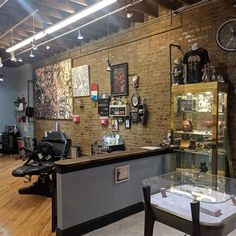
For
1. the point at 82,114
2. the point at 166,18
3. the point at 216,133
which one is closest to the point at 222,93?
the point at 216,133

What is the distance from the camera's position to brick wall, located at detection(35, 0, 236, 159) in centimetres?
434

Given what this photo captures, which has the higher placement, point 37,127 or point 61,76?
point 61,76

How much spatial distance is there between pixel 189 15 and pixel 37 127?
6.93 metres

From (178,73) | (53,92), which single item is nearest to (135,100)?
(178,73)

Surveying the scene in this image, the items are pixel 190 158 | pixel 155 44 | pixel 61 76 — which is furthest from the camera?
pixel 61 76

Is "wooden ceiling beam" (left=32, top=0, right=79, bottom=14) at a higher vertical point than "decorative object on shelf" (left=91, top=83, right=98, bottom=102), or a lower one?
higher

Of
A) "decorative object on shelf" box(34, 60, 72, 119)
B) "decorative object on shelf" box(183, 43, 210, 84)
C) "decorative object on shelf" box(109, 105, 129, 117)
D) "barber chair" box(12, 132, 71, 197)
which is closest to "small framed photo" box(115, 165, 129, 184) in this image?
"barber chair" box(12, 132, 71, 197)

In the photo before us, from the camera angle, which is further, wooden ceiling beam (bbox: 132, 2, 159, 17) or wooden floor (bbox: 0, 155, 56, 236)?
wooden ceiling beam (bbox: 132, 2, 159, 17)

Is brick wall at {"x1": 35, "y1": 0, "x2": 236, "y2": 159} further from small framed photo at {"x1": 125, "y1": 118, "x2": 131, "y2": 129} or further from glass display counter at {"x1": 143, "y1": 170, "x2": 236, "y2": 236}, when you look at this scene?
glass display counter at {"x1": 143, "y1": 170, "x2": 236, "y2": 236}

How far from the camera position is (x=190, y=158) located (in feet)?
14.7

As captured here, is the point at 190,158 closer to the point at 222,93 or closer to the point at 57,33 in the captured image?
the point at 222,93

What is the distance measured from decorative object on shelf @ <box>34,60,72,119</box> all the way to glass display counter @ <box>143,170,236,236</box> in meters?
5.74

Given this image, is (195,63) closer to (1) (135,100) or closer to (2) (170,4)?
(2) (170,4)

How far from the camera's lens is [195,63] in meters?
4.26
